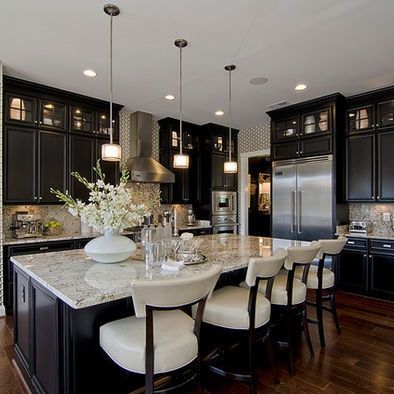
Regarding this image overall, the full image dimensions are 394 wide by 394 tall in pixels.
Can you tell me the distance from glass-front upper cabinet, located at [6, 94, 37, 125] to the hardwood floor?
2599mm

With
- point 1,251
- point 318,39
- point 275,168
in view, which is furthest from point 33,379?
point 275,168

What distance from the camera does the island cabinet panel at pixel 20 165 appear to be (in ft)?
12.7

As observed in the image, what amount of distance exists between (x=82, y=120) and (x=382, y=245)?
4862mm

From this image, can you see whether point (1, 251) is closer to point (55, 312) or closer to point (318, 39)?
point (55, 312)

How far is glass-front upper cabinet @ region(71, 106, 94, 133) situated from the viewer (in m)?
4.50

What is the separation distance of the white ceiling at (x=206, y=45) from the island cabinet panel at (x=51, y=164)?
2.52 feet

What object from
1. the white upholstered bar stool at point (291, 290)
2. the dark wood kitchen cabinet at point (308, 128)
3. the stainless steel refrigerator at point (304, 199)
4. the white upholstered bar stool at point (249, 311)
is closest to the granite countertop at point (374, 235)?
the stainless steel refrigerator at point (304, 199)

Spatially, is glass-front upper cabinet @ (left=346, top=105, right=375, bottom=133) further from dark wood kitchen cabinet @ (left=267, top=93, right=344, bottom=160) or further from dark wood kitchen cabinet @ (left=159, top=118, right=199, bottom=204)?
dark wood kitchen cabinet @ (left=159, top=118, right=199, bottom=204)

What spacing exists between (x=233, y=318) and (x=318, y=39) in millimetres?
2769

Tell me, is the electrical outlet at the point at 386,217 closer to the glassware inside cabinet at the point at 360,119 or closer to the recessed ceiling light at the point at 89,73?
the glassware inside cabinet at the point at 360,119

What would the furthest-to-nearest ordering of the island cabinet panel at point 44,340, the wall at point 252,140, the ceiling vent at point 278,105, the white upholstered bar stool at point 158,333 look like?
the wall at point 252,140
the ceiling vent at point 278,105
the island cabinet panel at point 44,340
the white upholstered bar stool at point 158,333

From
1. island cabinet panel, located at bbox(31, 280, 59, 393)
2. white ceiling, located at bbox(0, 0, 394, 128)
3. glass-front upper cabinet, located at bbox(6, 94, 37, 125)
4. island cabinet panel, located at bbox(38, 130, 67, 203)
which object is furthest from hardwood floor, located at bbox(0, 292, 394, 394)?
white ceiling, located at bbox(0, 0, 394, 128)

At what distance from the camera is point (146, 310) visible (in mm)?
1421

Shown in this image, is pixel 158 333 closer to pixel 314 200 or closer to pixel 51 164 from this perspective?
pixel 51 164
